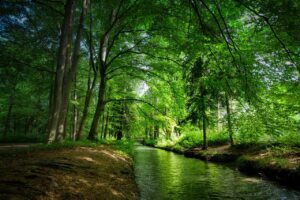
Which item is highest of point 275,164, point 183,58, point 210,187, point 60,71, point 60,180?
point 183,58

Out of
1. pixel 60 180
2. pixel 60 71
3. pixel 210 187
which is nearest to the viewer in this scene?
pixel 60 180

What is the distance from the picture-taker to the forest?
3.75m

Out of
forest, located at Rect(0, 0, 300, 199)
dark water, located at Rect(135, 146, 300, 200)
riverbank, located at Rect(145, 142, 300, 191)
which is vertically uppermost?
forest, located at Rect(0, 0, 300, 199)

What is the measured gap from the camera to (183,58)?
8867mm

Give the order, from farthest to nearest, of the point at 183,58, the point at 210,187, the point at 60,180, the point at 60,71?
the point at 183,58 < the point at 60,71 < the point at 210,187 < the point at 60,180

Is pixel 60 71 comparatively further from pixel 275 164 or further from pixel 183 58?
pixel 275 164

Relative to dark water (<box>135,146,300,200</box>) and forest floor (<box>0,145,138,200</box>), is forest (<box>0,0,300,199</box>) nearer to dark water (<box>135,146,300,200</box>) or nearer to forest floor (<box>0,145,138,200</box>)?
dark water (<box>135,146,300,200</box>)

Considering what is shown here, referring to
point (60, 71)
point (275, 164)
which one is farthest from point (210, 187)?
point (60, 71)

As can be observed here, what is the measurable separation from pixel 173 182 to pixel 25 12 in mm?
10174

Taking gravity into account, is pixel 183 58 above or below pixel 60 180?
above

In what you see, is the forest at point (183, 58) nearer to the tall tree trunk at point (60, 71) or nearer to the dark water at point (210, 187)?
the tall tree trunk at point (60, 71)

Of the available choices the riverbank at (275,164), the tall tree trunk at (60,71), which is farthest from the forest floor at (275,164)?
the tall tree trunk at (60,71)

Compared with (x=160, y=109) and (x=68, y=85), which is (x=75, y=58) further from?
(x=160, y=109)

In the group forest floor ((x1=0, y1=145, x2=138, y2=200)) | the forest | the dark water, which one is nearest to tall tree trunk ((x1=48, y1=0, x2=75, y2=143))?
the forest
